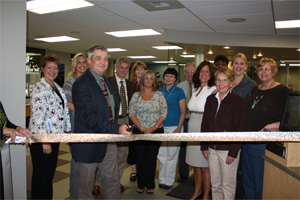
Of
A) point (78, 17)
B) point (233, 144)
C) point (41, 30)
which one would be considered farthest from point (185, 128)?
point (41, 30)

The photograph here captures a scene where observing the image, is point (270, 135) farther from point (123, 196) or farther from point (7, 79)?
point (7, 79)

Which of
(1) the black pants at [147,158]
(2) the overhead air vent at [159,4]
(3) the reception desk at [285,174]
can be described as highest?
(2) the overhead air vent at [159,4]

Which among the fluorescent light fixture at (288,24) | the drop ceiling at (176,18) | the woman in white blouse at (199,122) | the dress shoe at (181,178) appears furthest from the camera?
the fluorescent light fixture at (288,24)

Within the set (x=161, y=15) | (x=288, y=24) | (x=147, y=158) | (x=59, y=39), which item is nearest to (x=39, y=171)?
(x=147, y=158)

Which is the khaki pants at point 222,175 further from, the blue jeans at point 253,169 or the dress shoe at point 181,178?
the dress shoe at point 181,178

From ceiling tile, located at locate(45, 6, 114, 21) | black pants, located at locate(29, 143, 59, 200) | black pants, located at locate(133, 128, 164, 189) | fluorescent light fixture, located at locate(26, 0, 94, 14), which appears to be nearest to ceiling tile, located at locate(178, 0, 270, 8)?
ceiling tile, located at locate(45, 6, 114, 21)

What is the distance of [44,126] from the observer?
7.83 ft

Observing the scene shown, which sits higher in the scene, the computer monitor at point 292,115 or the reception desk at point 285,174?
the computer monitor at point 292,115

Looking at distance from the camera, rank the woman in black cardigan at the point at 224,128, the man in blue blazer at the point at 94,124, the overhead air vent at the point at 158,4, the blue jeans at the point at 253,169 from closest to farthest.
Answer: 1. the man in blue blazer at the point at 94,124
2. the woman in black cardigan at the point at 224,128
3. the blue jeans at the point at 253,169
4. the overhead air vent at the point at 158,4

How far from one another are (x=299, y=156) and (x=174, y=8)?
366 cm

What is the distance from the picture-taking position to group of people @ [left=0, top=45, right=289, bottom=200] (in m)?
2.03

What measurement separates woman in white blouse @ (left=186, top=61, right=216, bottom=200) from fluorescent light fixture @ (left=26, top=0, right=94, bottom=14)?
2.74 metres

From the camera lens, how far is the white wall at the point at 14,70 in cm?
218

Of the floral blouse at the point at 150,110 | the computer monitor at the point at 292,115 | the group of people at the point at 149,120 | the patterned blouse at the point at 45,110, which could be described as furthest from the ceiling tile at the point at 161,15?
the computer monitor at the point at 292,115
